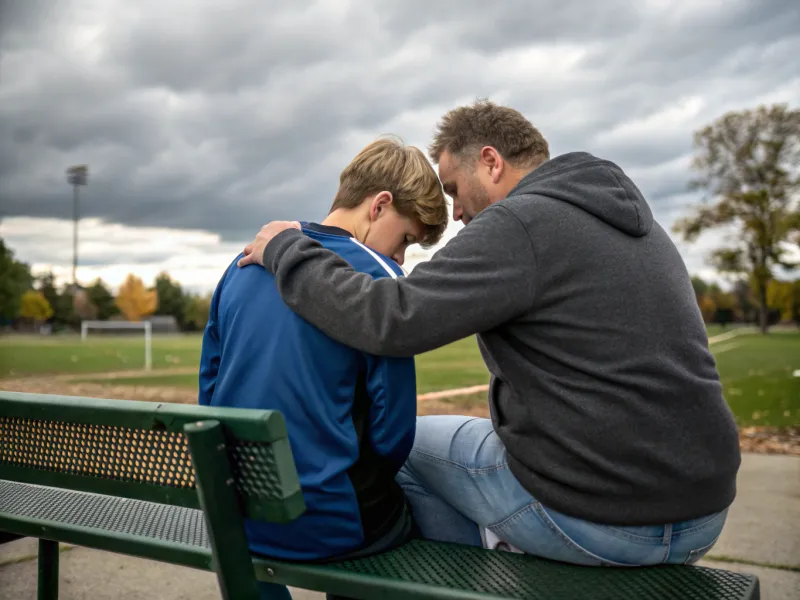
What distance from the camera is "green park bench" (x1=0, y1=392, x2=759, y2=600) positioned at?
1493 millimetres

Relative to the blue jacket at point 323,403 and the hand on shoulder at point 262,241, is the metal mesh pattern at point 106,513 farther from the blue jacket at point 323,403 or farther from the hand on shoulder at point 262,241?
the hand on shoulder at point 262,241

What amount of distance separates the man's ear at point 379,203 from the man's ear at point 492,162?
0.47 meters

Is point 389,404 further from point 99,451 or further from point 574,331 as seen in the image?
point 99,451

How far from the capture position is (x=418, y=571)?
1.73 meters

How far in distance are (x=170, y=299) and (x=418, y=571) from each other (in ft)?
321

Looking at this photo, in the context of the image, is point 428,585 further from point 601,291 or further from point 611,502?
point 601,291

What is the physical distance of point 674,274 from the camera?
1.83 meters

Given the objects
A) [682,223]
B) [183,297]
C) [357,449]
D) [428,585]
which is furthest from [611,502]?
[183,297]

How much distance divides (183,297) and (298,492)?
98831mm

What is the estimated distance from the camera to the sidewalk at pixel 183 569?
3293 millimetres

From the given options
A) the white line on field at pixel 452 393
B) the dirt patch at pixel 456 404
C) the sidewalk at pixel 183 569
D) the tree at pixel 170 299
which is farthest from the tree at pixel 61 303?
the sidewalk at pixel 183 569

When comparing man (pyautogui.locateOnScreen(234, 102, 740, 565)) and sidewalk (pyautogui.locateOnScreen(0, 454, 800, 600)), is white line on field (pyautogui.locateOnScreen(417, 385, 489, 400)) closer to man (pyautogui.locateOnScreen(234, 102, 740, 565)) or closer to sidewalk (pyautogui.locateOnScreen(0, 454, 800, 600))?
sidewalk (pyautogui.locateOnScreen(0, 454, 800, 600))

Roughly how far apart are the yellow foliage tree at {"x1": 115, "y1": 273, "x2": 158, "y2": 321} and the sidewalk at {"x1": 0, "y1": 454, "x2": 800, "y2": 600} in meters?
94.2

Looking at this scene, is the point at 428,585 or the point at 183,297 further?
the point at 183,297
